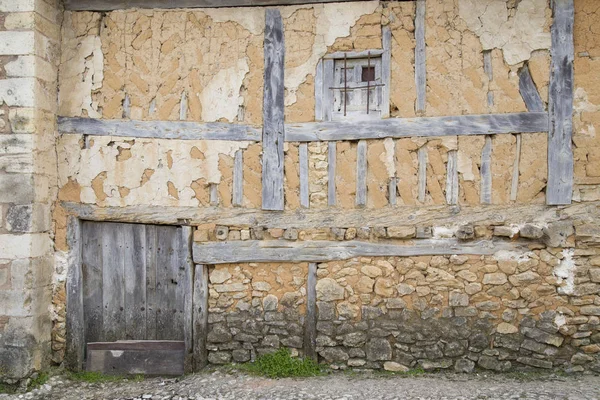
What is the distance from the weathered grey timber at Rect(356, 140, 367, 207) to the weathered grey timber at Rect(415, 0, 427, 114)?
653 millimetres

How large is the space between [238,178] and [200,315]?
1.48 metres

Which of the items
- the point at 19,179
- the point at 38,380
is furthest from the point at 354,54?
the point at 38,380

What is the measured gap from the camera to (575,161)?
520 centimetres

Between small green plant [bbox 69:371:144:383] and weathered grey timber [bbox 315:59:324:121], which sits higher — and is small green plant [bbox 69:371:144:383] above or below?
below

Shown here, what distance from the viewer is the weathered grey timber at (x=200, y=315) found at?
5.62 metres

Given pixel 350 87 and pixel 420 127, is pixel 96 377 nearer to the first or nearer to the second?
pixel 350 87

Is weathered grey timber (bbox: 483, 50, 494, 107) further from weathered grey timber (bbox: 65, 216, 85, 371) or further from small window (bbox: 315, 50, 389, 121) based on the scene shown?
weathered grey timber (bbox: 65, 216, 85, 371)

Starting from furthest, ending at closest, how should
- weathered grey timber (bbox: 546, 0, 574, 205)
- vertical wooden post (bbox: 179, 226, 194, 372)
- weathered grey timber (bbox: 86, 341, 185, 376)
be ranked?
weathered grey timber (bbox: 86, 341, 185, 376), vertical wooden post (bbox: 179, 226, 194, 372), weathered grey timber (bbox: 546, 0, 574, 205)

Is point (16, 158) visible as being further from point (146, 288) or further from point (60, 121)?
point (146, 288)

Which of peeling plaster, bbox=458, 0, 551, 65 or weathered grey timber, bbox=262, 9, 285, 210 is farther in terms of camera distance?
weathered grey timber, bbox=262, 9, 285, 210

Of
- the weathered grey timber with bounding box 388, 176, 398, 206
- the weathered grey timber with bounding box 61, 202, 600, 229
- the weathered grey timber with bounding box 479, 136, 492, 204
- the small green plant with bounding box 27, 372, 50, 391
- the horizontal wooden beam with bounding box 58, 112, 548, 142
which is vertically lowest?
the small green plant with bounding box 27, 372, 50, 391

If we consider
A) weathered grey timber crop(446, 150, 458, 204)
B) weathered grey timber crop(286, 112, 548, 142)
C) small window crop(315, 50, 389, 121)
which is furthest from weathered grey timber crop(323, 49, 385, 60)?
weathered grey timber crop(446, 150, 458, 204)

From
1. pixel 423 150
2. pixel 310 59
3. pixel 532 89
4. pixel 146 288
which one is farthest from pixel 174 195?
pixel 532 89

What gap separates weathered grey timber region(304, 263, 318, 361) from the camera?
5.48 metres
